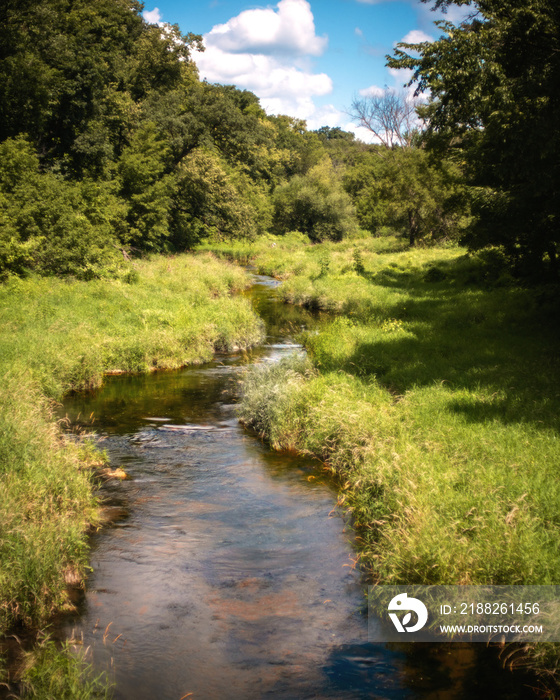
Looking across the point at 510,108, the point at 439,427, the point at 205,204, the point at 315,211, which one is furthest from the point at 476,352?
the point at 315,211

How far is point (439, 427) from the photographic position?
8586mm

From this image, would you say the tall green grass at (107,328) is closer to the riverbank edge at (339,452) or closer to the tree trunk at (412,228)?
the riverbank edge at (339,452)

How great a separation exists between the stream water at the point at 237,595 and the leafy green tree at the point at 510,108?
26.2ft

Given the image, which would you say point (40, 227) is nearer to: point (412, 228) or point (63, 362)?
point (63, 362)

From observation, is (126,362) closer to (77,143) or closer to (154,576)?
(154,576)

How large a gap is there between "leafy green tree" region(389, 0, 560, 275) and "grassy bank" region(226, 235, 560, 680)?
2.40 meters

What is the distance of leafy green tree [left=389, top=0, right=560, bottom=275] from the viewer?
35.5ft

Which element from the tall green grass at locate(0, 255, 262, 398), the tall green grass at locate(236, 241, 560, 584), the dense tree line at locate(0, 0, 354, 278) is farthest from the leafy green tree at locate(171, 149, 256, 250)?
the tall green grass at locate(236, 241, 560, 584)

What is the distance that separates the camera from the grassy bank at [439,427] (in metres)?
5.69

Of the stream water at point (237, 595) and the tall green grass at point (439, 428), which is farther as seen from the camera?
the tall green grass at point (439, 428)

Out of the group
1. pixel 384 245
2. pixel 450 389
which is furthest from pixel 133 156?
pixel 450 389

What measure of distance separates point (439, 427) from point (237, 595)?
4.30 m

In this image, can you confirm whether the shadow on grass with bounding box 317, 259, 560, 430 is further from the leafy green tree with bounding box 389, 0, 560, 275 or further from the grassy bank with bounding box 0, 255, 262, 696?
the grassy bank with bounding box 0, 255, 262, 696

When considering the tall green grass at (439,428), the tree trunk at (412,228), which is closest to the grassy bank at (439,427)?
the tall green grass at (439,428)
